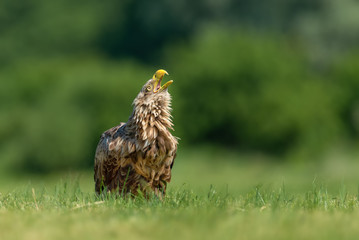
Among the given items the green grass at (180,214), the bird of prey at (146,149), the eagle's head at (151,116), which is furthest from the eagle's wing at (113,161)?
the green grass at (180,214)

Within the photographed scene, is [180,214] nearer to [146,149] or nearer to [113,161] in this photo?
[146,149]

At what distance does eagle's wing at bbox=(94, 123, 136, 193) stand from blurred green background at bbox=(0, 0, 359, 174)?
67.6 feet

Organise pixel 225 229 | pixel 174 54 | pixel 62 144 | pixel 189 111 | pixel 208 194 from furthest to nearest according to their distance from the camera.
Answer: pixel 174 54, pixel 189 111, pixel 62 144, pixel 208 194, pixel 225 229

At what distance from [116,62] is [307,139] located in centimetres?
1386

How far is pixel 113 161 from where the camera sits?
702 centimetres

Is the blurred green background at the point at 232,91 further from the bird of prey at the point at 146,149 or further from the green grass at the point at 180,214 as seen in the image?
the green grass at the point at 180,214

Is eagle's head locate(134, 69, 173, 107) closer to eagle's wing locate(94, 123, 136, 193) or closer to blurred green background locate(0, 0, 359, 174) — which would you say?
eagle's wing locate(94, 123, 136, 193)

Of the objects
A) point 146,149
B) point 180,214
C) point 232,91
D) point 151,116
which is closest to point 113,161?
point 146,149

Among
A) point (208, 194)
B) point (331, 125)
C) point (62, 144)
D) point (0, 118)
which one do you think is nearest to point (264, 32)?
point (331, 125)

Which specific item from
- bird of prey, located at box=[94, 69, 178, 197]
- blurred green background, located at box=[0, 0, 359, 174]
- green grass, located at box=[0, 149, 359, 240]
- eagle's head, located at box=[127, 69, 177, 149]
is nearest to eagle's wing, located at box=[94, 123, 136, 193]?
bird of prey, located at box=[94, 69, 178, 197]

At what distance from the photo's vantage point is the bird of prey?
6.88m

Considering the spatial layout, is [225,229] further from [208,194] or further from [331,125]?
[331,125]

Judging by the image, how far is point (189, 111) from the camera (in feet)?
105

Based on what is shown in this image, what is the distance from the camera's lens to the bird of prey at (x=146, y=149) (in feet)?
22.6
